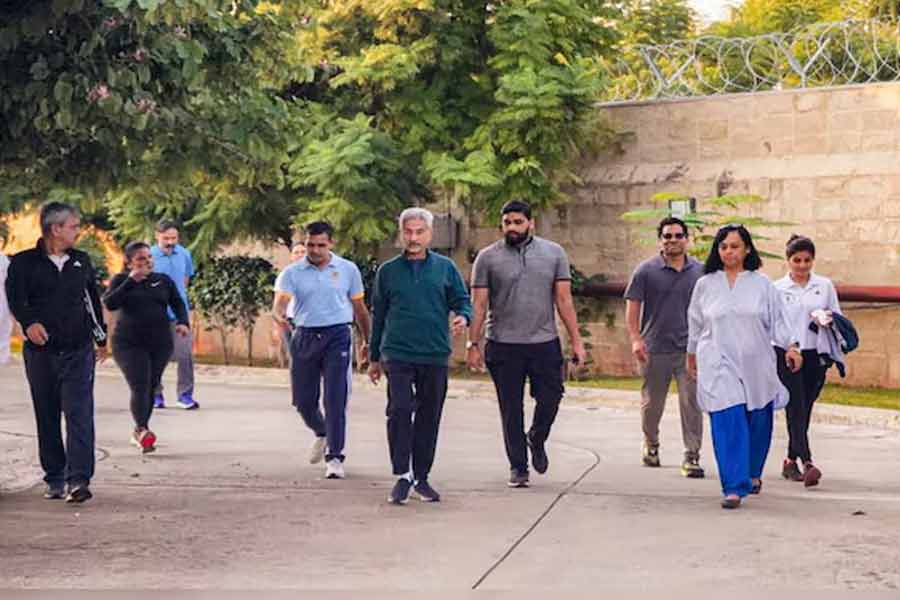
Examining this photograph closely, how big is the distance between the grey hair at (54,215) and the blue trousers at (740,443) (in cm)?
401

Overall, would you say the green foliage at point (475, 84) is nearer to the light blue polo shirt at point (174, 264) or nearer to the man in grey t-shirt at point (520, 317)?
the light blue polo shirt at point (174, 264)

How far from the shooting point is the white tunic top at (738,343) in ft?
35.9

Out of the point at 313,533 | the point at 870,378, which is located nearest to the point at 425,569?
the point at 313,533

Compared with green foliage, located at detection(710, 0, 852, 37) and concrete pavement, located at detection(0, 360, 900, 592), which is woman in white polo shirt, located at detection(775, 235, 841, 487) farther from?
green foliage, located at detection(710, 0, 852, 37)

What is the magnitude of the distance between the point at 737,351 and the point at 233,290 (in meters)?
15.2

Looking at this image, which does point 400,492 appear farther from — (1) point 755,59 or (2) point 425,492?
(1) point 755,59

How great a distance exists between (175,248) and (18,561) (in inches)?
344

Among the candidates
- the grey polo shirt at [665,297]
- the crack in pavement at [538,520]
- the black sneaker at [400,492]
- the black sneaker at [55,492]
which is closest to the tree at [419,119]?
the grey polo shirt at [665,297]

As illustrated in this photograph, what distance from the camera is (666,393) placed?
1277cm

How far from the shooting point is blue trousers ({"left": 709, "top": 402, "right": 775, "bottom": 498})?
35.0 feet

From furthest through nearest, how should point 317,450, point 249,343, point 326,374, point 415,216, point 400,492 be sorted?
point 249,343 < point 317,450 < point 326,374 < point 415,216 < point 400,492

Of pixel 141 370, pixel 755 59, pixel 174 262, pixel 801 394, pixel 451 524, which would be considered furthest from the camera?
pixel 755 59

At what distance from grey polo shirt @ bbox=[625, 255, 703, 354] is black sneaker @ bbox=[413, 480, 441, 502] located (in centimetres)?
236

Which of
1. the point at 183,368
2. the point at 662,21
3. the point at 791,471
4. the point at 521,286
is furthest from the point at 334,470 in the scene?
the point at 662,21
